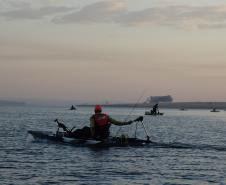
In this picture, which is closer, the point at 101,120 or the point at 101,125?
the point at 101,120

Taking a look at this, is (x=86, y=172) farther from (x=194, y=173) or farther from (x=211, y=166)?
(x=211, y=166)

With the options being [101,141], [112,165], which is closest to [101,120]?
[101,141]

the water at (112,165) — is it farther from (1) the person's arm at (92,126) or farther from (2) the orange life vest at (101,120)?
(2) the orange life vest at (101,120)

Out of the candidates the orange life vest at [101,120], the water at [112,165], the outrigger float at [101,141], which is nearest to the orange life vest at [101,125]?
the orange life vest at [101,120]

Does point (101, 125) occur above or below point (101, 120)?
below

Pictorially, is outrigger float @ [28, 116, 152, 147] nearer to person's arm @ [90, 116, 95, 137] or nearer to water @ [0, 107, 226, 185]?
person's arm @ [90, 116, 95, 137]

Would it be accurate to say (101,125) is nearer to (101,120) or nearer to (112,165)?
(101,120)

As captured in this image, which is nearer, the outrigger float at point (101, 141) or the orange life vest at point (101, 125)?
the orange life vest at point (101, 125)

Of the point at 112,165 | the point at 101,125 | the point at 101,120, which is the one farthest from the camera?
the point at 101,125

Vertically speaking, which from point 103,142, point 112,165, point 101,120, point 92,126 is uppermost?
point 101,120

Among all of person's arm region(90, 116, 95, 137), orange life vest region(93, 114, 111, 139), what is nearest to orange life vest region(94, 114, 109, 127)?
orange life vest region(93, 114, 111, 139)

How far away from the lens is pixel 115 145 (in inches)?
1300

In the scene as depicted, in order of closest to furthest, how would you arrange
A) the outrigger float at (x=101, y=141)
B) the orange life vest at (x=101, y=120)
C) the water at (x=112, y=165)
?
the water at (x=112, y=165), the orange life vest at (x=101, y=120), the outrigger float at (x=101, y=141)

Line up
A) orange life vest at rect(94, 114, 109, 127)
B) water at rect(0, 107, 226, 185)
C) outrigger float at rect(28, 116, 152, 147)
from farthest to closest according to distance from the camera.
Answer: outrigger float at rect(28, 116, 152, 147), orange life vest at rect(94, 114, 109, 127), water at rect(0, 107, 226, 185)
